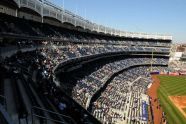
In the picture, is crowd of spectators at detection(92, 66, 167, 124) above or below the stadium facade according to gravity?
below

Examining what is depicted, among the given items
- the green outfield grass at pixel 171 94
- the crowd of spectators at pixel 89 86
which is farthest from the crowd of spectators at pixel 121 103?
the green outfield grass at pixel 171 94

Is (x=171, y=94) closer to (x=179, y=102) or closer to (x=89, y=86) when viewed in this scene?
(x=179, y=102)

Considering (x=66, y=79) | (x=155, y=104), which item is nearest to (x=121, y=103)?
(x=155, y=104)

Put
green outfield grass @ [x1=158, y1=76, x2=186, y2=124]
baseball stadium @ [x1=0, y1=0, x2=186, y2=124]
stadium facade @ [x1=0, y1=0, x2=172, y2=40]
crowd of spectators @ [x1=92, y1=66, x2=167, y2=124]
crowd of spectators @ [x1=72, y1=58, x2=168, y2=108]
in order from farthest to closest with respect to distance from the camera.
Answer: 1. green outfield grass @ [x1=158, y1=76, x2=186, y2=124]
2. stadium facade @ [x1=0, y1=0, x2=172, y2=40]
3. crowd of spectators @ [x1=92, y1=66, x2=167, y2=124]
4. crowd of spectators @ [x1=72, y1=58, x2=168, y2=108]
5. baseball stadium @ [x1=0, y1=0, x2=186, y2=124]

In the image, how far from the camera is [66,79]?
127 ft

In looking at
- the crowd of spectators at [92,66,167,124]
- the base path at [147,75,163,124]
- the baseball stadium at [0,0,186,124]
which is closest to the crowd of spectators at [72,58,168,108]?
the baseball stadium at [0,0,186,124]

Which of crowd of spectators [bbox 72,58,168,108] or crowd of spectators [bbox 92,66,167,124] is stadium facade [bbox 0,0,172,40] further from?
crowd of spectators [bbox 92,66,167,124]

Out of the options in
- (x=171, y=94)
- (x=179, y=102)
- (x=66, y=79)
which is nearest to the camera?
(x=66, y=79)

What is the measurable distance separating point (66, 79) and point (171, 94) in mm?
25963

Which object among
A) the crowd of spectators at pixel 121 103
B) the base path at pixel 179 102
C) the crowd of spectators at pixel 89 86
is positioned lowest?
the base path at pixel 179 102

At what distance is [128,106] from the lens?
41.9 m

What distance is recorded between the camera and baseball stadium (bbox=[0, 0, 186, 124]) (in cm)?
1202

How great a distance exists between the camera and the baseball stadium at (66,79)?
39.4 ft

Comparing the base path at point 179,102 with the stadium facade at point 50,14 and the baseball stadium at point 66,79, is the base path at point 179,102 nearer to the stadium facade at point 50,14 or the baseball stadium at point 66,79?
the baseball stadium at point 66,79
